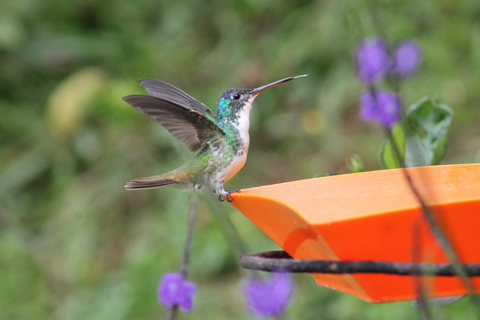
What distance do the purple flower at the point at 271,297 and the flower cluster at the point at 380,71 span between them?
24 centimetres

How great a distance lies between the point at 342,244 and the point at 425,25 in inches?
114

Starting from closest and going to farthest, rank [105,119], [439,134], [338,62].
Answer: [439,134] < [338,62] < [105,119]

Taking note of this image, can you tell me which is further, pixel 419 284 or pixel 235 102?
pixel 235 102

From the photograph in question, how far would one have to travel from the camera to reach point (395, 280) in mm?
850

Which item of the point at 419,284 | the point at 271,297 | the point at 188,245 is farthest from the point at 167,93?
the point at 419,284

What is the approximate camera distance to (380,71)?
1.00m

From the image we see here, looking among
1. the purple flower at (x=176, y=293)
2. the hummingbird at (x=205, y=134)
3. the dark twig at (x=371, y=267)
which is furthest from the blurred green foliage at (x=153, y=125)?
the dark twig at (x=371, y=267)

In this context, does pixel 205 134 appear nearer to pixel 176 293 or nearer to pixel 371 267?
pixel 176 293

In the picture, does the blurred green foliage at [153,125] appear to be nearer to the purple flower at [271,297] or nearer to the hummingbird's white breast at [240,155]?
the hummingbird's white breast at [240,155]

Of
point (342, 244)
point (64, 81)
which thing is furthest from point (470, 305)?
point (64, 81)

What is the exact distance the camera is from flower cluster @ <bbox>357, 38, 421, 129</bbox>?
0.86 meters

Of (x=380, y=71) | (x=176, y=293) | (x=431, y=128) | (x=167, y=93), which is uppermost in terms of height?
(x=167, y=93)

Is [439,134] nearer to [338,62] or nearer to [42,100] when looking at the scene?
[338,62]

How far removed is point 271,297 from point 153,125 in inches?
137
